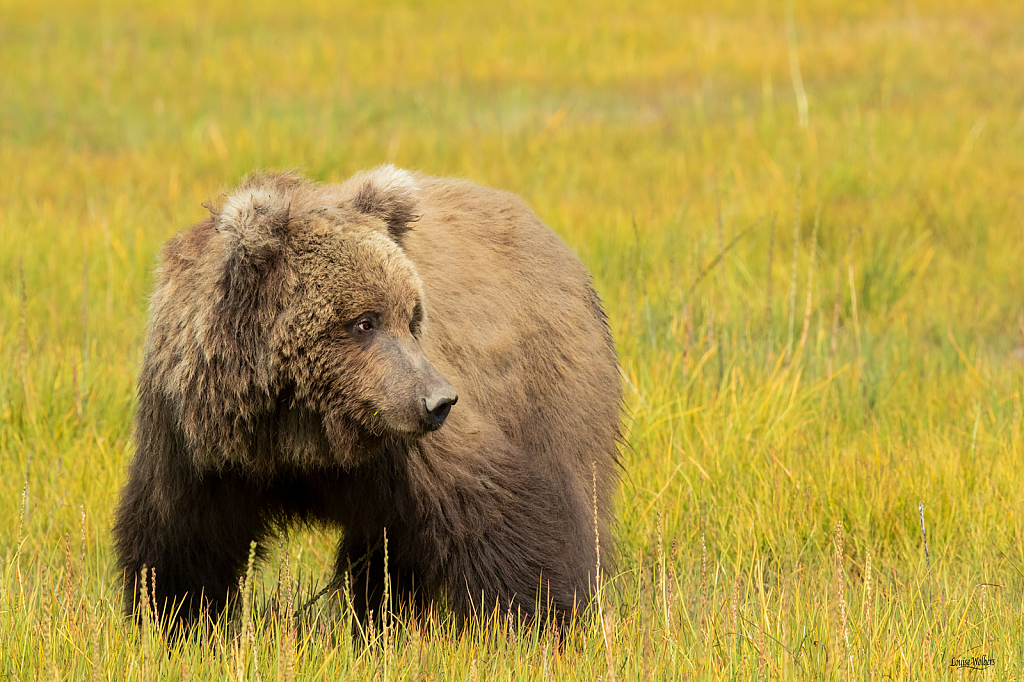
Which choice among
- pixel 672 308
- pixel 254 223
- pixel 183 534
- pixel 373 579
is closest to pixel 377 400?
pixel 254 223

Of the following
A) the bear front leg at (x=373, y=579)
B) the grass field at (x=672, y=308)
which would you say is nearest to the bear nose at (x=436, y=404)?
the grass field at (x=672, y=308)

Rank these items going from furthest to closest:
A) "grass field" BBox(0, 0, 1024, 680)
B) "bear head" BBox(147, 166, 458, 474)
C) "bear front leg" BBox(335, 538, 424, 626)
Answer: "bear front leg" BBox(335, 538, 424, 626), "grass field" BBox(0, 0, 1024, 680), "bear head" BBox(147, 166, 458, 474)

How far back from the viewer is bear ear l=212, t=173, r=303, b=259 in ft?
9.41

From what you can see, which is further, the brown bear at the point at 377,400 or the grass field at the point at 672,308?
the grass field at the point at 672,308

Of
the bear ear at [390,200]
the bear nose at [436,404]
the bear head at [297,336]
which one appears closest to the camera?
the bear nose at [436,404]

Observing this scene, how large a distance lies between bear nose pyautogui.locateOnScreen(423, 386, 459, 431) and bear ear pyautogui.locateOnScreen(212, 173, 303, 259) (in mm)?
596

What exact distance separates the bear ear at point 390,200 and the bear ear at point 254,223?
219mm

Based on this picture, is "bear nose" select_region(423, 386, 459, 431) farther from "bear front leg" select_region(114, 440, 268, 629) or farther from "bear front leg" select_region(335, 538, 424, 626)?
"bear front leg" select_region(335, 538, 424, 626)

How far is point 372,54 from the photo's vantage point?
14609 mm

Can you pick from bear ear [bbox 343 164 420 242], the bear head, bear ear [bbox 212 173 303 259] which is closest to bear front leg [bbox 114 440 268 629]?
the bear head

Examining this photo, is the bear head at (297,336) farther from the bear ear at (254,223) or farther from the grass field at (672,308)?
the grass field at (672,308)

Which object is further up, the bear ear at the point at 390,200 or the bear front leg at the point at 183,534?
the bear ear at the point at 390,200

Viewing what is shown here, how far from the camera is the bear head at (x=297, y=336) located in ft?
9.41

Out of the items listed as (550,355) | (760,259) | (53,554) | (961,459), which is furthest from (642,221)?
(53,554)
